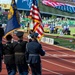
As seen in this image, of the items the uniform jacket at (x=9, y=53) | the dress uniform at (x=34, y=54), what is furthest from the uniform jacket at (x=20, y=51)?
the dress uniform at (x=34, y=54)

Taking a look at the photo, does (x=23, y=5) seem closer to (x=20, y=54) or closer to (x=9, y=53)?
(x=9, y=53)

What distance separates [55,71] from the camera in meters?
18.0

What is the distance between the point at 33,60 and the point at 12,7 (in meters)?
3.67

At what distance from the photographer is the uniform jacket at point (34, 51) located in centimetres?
1226

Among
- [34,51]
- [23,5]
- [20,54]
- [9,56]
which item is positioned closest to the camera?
[34,51]

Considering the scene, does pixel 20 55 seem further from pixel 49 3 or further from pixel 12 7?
pixel 49 3

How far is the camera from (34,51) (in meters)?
12.3

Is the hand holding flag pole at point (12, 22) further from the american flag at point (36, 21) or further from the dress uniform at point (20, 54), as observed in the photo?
the dress uniform at point (20, 54)

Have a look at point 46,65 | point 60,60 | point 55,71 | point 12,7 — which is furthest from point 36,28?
point 60,60

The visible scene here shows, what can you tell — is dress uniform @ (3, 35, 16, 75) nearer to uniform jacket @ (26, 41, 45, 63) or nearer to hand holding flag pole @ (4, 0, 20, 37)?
uniform jacket @ (26, 41, 45, 63)

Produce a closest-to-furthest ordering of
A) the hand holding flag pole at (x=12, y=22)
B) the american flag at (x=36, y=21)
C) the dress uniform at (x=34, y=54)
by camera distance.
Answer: the dress uniform at (x=34, y=54) < the hand holding flag pole at (x=12, y=22) < the american flag at (x=36, y=21)

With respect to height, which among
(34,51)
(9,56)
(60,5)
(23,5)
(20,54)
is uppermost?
(34,51)

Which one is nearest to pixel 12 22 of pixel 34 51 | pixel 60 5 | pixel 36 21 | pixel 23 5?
pixel 36 21

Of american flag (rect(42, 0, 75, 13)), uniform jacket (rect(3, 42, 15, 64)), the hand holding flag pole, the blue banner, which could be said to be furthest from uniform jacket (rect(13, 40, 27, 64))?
american flag (rect(42, 0, 75, 13))
